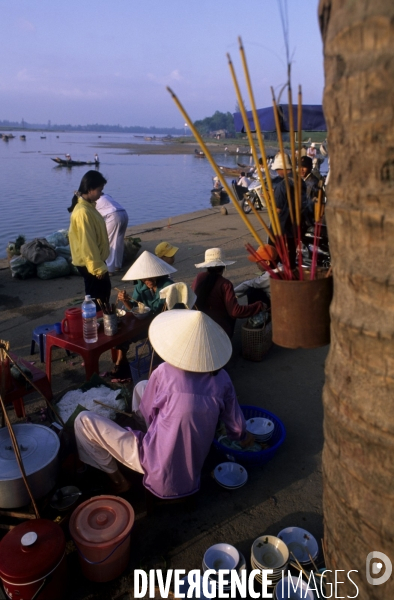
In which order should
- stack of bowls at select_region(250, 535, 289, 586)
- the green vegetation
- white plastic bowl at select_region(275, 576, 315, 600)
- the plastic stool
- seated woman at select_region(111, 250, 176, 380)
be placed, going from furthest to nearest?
the green vegetation, the plastic stool, seated woman at select_region(111, 250, 176, 380), stack of bowls at select_region(250, 535, 289, 586), white plastic bowl at select_region(275, 576, 315, 600)

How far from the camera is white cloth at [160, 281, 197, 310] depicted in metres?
3.92

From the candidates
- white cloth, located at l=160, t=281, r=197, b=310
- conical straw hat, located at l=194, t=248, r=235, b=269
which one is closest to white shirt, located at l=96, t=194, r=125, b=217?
conical straw hat, located at l=194, t=248, r=235, b=269

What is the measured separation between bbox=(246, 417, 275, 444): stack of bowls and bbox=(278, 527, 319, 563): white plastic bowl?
825mm

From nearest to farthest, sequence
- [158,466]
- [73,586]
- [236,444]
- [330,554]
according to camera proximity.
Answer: [330,554]
[73,586]
[158,466]
[236,444]

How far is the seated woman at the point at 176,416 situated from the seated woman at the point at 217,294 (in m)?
1.47

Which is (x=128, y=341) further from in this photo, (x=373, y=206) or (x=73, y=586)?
(x=373, y=206)

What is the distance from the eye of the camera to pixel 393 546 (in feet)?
3.73

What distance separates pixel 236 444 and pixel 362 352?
7.96 feet

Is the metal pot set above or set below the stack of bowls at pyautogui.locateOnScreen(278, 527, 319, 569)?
above

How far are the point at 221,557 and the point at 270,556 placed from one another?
0.28 metres

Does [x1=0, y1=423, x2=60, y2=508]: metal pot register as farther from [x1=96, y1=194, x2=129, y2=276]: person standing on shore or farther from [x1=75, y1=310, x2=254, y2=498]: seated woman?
[x1=96, y1=194, x2=129, y2=276]: person standing on shore

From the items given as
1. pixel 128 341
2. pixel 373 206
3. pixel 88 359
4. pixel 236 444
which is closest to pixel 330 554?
pixel 373 206

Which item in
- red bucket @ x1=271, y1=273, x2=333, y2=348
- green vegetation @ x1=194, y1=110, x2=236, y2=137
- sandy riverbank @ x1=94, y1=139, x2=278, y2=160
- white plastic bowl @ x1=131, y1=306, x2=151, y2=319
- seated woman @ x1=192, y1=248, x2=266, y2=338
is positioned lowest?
white plastic bowl @ x1=131, y1=306, x2=151, y2=319

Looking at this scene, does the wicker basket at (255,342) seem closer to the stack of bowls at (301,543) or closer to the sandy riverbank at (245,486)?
the sandy riverbank at (245,486)
